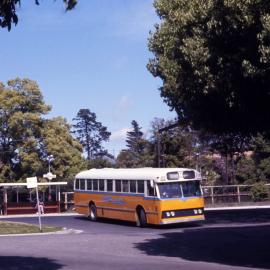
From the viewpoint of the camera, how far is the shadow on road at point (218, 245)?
17.8 meters

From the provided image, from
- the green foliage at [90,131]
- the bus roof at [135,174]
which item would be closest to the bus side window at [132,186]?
the bus roof at [135,174]

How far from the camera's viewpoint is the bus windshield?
95.3 ft

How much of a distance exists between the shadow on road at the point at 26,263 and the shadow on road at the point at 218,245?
368 centimetres

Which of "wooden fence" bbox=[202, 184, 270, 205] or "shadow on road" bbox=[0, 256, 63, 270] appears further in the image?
"wooden fence" bbox=[202, 184, 270, 205]

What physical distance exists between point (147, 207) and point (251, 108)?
1516cm

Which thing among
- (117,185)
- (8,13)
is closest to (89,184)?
(117,185)

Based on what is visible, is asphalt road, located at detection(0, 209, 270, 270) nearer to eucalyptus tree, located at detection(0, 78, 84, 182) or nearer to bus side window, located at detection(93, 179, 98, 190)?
bus side window, located at detection(93, 179, 98, 190)

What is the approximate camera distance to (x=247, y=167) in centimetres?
5425

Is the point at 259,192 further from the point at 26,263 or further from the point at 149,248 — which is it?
the point at 26,263

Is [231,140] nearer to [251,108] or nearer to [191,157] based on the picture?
[251,108]

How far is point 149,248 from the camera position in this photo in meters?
21.3

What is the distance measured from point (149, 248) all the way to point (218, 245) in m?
2.25

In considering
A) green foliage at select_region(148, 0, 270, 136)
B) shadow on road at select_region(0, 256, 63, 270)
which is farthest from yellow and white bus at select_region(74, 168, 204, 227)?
green foliage at select_region(148, 0, 270, 136)

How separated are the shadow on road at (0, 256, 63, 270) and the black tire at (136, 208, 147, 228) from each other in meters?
12.0
